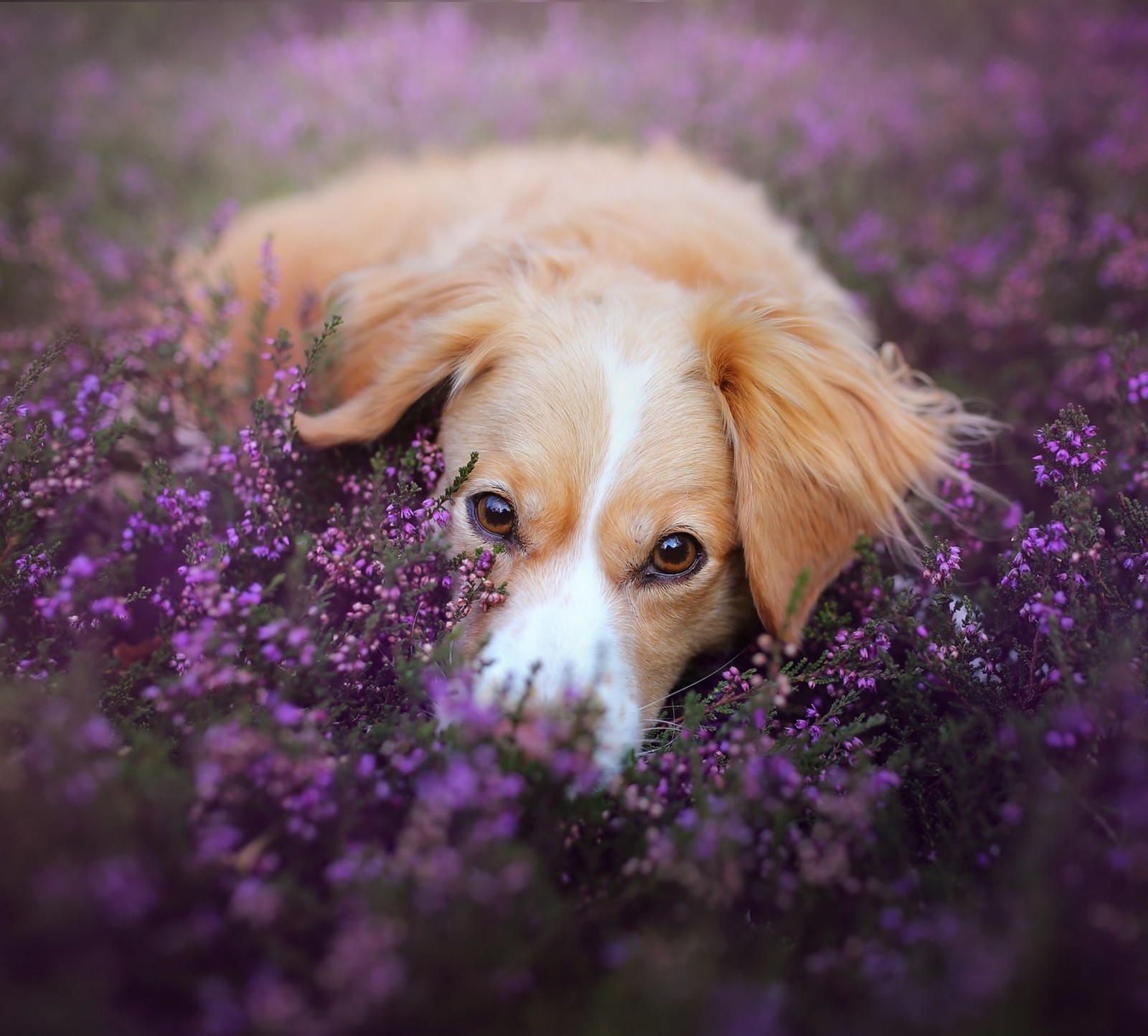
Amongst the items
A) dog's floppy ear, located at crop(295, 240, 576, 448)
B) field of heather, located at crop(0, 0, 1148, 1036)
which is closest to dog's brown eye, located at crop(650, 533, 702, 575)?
field of heather, located at crop(0, 0, 1148, 1036)

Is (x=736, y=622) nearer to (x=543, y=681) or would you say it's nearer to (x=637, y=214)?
(x=543, y=681)

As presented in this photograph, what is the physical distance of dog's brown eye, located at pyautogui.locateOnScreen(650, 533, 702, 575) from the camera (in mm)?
2064

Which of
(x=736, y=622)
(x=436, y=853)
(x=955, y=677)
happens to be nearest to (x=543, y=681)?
(x=436, y=853)

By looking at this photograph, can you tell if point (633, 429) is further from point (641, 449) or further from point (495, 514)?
point (495, 514)

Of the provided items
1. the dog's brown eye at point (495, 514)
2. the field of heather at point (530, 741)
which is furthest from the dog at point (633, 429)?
the field of heather at point (530, 741)

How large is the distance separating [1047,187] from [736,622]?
3.29 metres

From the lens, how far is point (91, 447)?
6.47 ft

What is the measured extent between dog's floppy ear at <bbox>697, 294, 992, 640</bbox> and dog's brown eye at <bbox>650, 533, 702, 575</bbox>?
138 millimetres

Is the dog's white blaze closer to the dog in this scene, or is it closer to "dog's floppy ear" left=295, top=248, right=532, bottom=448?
the dog

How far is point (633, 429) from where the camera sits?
81.7 inches

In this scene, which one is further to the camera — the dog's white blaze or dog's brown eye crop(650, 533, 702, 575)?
dog's brown eye crop(650, 533, 702, 575)

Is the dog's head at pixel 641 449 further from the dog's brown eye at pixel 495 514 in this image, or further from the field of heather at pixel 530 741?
the field of heather at pixel 530 741

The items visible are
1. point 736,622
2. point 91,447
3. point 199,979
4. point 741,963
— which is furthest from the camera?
point 736,622

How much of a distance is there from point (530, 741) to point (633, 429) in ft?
3.16
